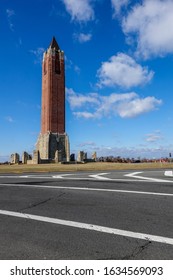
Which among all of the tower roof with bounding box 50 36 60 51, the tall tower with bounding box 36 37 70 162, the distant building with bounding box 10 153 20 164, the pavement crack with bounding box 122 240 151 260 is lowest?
the pavement crack with bounding box 122 240 151 260

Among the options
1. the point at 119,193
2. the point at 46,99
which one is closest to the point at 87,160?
the point at 46,99

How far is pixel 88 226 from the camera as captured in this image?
6.08 meters

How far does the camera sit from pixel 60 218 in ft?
22.3

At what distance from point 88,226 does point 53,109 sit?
67920 mm

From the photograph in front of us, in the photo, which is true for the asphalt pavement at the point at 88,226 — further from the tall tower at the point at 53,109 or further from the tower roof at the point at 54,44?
the tower roof at the point at 54,44

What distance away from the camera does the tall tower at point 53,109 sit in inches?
2813

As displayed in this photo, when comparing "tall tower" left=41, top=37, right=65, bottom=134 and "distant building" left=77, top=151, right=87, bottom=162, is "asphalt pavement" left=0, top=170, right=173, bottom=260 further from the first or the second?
"tall tower" left=41, top=37, right=65, bottom=134

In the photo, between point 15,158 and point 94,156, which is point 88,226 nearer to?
point 15,158

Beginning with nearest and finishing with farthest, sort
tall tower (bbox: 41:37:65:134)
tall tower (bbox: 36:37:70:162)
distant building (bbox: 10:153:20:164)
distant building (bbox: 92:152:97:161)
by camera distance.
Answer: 1. distant building (bbox: 10:153:20:164)
2. distant building (bbox: 92:152:97:161)
3. tall tower (bbox: 36:37:70:162)
4. tall tower (bbox: 41:37:65:134)

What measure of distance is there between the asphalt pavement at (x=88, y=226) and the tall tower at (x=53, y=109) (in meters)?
61.2

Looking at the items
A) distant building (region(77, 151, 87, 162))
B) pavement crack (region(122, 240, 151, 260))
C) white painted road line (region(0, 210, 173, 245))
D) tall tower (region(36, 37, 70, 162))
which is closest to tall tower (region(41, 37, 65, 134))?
tall tower (region(36, 37, 70, 162))

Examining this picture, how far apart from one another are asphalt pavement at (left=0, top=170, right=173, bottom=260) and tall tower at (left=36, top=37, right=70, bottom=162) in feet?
201

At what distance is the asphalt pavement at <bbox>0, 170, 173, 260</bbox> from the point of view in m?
4.57
